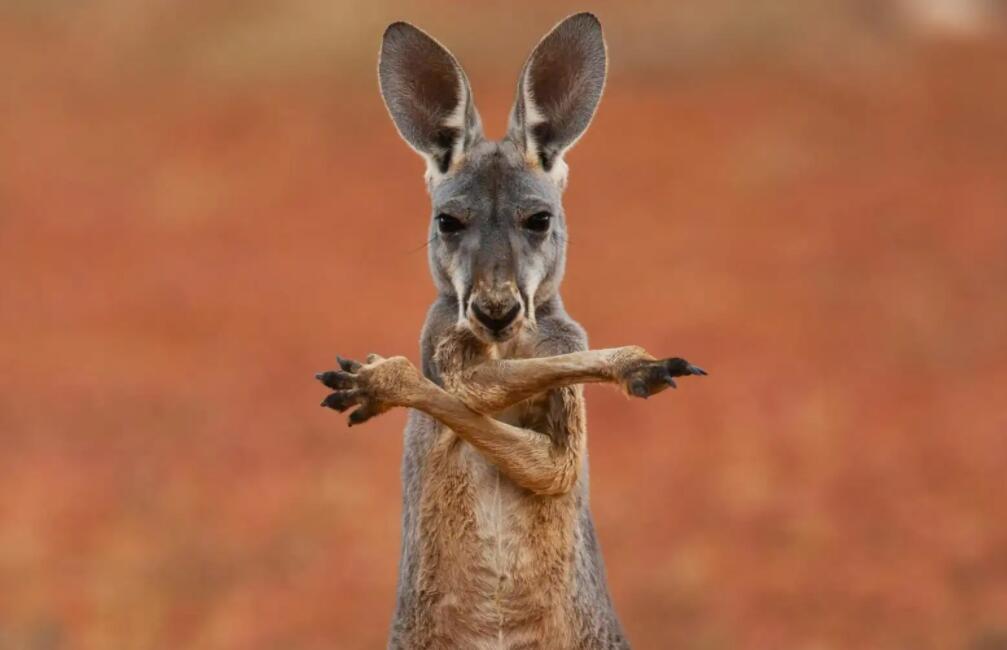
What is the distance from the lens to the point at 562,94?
251 inches

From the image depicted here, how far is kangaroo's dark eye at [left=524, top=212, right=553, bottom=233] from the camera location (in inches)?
238

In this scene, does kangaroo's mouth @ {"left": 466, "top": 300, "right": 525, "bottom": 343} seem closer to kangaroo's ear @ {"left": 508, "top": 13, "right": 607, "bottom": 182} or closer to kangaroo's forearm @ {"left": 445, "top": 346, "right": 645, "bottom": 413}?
kangaroo's forearm @ {"left": 445, "top": 346, "right": 645, "bottom": 413}

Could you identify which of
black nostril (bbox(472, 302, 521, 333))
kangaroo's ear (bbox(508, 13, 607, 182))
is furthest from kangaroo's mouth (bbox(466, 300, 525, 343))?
kangaroo's ear (bbox(508, 13, 607, 182))

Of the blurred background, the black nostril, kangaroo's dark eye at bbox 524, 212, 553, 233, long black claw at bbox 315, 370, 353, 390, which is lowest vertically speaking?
long black claw at bbox 315, 370, 353, 390

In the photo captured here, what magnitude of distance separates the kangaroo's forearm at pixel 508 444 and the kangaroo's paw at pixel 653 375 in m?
0.57

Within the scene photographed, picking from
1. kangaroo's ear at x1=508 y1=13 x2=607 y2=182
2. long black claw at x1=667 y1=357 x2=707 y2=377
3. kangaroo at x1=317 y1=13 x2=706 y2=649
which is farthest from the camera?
kangaroo's ear at x1=508 y1=13 x2=607 y2=182

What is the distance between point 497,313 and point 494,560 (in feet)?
2.83

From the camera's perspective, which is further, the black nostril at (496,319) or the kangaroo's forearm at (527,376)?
the black nostril at (496,319)

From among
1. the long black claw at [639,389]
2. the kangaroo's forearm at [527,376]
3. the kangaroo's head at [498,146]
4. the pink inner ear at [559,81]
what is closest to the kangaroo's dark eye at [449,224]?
the kangaroo's head at [498,146]

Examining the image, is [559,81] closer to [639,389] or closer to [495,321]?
[495,321]

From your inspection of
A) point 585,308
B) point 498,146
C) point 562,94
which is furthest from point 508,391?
point 585,308

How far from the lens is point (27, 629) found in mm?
17797

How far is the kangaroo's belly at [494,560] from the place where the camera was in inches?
243

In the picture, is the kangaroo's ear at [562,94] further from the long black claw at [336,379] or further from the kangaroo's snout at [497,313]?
the long black claw at [336,379]
